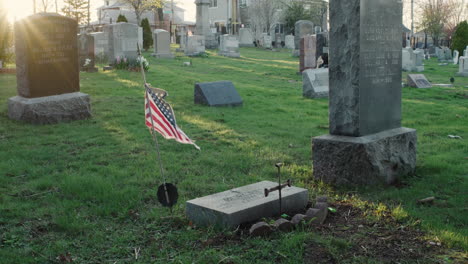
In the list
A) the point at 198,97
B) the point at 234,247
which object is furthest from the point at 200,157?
the point at 198,97

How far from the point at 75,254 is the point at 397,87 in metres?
4.54

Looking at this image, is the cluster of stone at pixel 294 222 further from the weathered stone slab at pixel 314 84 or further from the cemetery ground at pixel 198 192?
the weathered stone slab at pixel 314 84

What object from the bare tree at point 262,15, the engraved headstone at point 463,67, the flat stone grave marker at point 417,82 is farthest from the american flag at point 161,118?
the bare tree at point 262,15

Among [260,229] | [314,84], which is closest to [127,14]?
[314,84]

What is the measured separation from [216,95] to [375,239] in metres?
7.85

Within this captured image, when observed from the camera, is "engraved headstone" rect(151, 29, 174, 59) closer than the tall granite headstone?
No

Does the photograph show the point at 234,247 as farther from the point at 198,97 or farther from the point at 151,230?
the point at 198,97

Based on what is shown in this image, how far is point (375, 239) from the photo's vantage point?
4047 mm

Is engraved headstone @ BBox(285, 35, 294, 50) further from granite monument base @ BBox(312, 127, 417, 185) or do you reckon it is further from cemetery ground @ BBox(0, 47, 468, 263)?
granite monument base @ BBox(312, 127, 417, 185)

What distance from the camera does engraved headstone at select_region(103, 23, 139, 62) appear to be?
18922 mm

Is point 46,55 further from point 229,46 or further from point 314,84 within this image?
point 229,46

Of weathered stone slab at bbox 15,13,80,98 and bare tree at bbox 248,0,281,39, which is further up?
bare tree at bbox 248,0,281,39

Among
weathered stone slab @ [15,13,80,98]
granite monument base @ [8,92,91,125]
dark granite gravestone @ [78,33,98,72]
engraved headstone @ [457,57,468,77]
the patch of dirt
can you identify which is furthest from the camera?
engraved headstone @ [457,57,468,77]

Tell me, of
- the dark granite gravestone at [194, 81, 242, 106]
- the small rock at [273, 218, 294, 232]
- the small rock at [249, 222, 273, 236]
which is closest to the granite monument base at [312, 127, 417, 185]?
the small rock at [273, 218, 294, 232]
